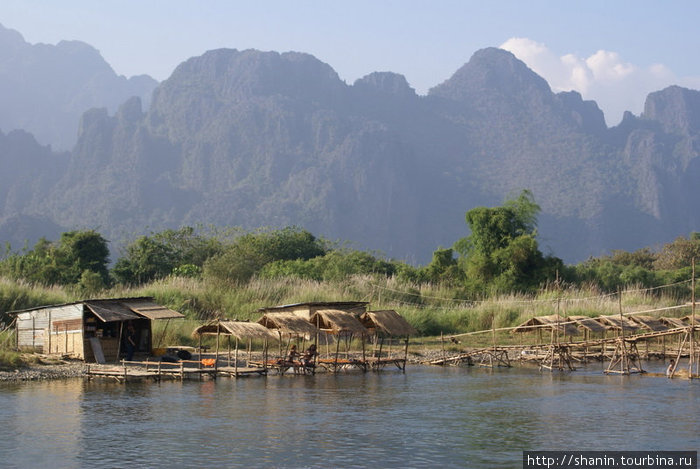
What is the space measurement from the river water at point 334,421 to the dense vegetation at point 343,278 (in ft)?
33.4

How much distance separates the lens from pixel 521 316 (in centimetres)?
4116

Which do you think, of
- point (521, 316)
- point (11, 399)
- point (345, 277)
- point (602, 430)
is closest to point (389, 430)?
point (602, 430)

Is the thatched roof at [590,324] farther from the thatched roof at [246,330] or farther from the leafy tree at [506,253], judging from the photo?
the leafy tree at [506,253]

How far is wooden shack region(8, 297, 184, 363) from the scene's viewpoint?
3033 centimetres

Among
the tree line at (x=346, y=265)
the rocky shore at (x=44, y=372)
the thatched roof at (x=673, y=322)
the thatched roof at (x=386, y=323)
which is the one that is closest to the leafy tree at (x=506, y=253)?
the tree line at (x=346, y=265)

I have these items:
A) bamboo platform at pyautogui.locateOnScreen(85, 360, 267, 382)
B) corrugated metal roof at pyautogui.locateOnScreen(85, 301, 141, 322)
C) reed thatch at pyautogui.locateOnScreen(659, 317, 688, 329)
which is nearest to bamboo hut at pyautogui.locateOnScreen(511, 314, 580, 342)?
reed thatch at pyautogui.locateOnScreen(659, 317, 688, 329)

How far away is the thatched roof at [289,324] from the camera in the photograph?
29234mm

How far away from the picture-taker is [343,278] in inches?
1847

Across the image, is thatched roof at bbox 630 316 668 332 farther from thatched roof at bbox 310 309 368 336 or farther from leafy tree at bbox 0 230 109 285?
leafy tree at bbox 0 230 109 285

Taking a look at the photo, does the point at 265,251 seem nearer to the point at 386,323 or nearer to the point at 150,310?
the point at 150,310

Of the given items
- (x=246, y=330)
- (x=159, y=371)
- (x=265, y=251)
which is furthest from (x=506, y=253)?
(x=159, y=371)

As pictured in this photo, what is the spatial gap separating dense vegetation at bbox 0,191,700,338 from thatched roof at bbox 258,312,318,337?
24.7 ft

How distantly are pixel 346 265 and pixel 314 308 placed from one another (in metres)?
17.5

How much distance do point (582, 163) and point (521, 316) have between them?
383 ft
